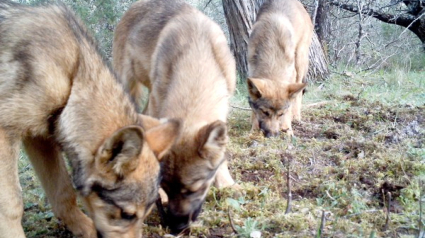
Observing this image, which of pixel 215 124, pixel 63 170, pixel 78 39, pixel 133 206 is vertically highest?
pixel 78 39

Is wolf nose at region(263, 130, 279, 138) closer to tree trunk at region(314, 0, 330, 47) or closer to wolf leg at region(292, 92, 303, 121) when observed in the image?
wolf leg at region(292, 92, 303, 121)

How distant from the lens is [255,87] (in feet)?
25.8

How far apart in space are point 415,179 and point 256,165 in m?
1.83

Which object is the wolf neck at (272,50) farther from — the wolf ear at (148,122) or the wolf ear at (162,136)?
the wolf ear at (162,136)

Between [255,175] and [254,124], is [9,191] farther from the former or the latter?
[254,124]

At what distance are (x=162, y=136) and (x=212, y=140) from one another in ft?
1.84

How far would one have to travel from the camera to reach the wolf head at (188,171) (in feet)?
13.1

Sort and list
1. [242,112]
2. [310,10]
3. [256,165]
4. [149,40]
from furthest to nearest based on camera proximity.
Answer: [310,10] → [242,112] → [149,40] → [256,165]

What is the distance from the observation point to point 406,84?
10.9 m

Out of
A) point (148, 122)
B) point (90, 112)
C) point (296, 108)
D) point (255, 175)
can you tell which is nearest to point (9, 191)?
point (90, 112)

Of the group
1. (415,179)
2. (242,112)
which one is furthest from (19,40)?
(242,112)

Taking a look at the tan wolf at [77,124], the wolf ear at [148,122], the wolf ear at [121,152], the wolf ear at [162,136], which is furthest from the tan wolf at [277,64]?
the wolf ear at [121,152]

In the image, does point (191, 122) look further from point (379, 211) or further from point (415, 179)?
point (415, 179)

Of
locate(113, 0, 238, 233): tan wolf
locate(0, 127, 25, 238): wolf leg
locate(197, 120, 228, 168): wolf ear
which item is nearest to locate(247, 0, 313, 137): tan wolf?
locate(113, 0, 238, 233): tan wolf
